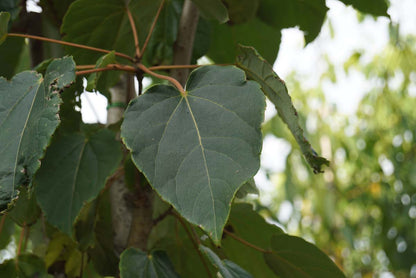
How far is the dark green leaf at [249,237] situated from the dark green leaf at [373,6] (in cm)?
34

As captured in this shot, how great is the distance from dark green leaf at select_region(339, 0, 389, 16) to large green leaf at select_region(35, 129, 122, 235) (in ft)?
1.37

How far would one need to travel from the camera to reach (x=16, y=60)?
87 cm

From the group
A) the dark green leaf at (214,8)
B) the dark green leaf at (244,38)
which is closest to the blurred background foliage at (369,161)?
the dark green leaf at (244,38)

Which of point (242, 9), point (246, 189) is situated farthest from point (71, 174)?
point (242, 9)

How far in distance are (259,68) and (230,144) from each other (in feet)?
0.48

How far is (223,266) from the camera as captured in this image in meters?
0.54

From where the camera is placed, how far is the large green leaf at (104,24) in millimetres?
669

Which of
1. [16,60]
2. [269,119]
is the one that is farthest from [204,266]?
[269,119]

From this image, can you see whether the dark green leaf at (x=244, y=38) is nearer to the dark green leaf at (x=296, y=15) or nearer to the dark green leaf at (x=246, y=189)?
the dark green leaf at (x=296, y=15)

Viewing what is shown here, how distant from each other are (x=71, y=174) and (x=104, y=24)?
213 millimetres

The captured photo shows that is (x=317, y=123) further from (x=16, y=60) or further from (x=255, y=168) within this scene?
(x=255, y=168)

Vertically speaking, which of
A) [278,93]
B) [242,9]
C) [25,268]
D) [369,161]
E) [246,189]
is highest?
[242,9]

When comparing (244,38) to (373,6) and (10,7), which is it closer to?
(373,6)

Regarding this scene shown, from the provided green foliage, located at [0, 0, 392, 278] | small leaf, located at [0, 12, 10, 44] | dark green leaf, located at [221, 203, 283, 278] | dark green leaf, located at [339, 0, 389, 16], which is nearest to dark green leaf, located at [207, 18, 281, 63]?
green foliage, located at [0, 0, 392, 278]
